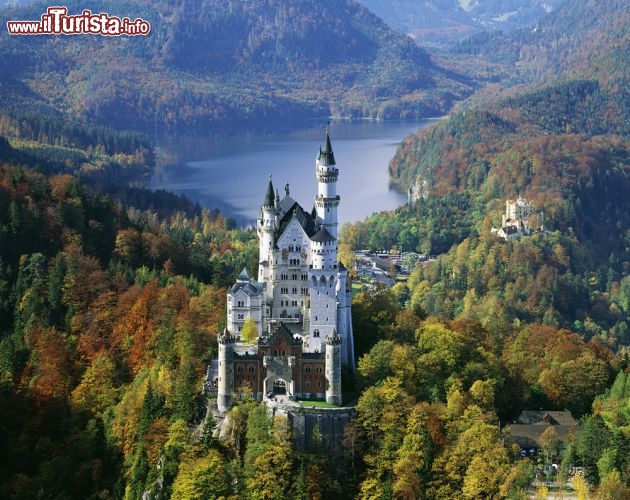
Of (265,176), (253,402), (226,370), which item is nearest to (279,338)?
(226,370)

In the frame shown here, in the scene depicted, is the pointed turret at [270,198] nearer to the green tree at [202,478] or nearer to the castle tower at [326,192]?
the castle tower at [326,192]

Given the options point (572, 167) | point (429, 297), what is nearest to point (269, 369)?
point (429, 297)

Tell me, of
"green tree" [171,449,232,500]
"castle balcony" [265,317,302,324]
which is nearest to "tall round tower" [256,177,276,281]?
"castle balcony" [265,317,302,324]

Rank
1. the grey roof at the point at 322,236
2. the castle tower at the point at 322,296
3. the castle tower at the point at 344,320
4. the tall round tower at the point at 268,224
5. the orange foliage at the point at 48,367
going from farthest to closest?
the orange foliage at the point at 48,367 → the tall round tower at the point at 268,224 → the castle tower at the point at 344,320 → the grey roof at the point at 322,236 → the castle tower at the point at 322,296

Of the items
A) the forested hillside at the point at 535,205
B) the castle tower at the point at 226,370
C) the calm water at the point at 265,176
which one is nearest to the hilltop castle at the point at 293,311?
the castle tower at the point at 226,370

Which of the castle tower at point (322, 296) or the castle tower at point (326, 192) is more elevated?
the castle tower at point (326, 192)

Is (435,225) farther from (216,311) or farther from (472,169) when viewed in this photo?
(216,311)

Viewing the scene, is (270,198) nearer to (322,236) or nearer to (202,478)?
(322,236)
